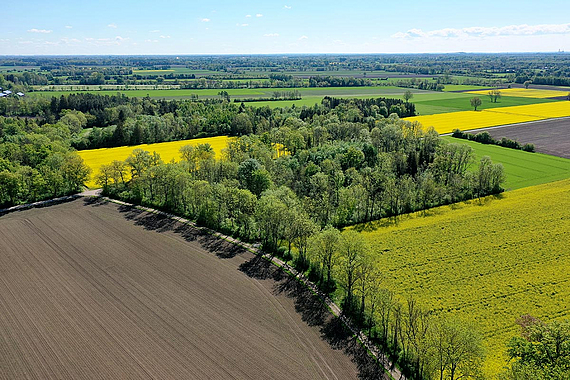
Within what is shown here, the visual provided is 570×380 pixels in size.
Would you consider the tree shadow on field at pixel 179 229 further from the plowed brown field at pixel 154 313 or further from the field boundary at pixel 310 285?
the field boundary at pixel 310 285

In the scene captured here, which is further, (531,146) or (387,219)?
(531,146)

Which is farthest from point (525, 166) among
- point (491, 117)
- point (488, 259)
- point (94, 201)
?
point (94, 201)

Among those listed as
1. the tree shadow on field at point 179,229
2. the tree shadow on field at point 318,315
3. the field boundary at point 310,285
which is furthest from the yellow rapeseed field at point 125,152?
the tree shadow on field at point 318,315

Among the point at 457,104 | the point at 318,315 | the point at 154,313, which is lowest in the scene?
the point at 154,313

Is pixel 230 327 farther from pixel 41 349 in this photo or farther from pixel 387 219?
pixel 387 219

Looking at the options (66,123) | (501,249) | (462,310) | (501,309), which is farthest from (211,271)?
(66,123)

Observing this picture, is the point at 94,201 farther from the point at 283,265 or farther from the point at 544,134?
the point at 544,134
